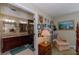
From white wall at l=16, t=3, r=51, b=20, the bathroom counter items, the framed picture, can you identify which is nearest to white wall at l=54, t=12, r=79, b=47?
the framed picture

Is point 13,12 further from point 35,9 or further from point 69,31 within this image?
point 69,31

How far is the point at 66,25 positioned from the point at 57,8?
0.30 m

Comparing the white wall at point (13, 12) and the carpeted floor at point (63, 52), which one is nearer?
the white wall at point (13, 12)

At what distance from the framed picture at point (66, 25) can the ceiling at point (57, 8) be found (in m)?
0.15

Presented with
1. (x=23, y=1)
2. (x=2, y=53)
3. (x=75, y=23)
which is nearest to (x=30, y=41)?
(x=2, y=53)

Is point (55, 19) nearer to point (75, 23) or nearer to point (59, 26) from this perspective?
point (59, 26)

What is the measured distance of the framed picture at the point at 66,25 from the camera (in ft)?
6.17

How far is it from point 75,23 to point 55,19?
1.01ft

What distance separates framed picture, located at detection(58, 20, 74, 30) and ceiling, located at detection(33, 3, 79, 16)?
145 mm

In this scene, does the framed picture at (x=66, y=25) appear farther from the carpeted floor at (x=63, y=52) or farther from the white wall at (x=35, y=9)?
the carpeted floor at (x=63, y=52)

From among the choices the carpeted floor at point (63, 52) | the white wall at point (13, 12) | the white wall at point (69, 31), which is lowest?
the carpeted floor at point (63, 52)

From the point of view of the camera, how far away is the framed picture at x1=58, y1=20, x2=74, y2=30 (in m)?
1.88

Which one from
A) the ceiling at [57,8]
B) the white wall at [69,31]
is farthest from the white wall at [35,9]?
the white wall at [69,31]

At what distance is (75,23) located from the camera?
1.87 meters
